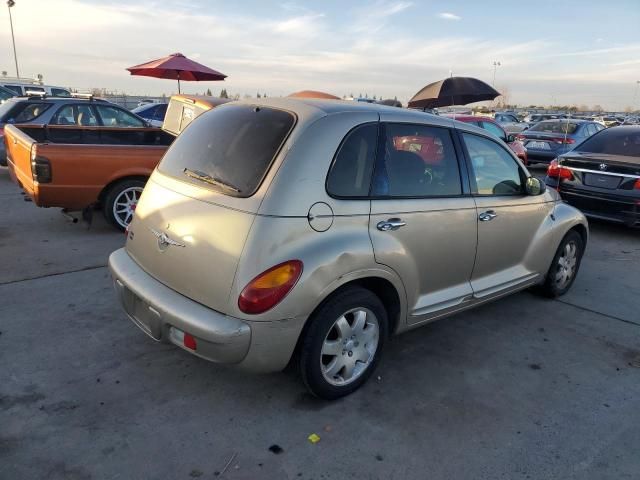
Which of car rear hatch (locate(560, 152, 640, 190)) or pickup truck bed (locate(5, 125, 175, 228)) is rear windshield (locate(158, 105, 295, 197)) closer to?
pickup truck bed (locate(5, 125, 175, 228))

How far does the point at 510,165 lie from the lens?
4141 millimetres

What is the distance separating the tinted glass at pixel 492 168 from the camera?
3.78 m

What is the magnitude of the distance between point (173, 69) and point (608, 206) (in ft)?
31.1

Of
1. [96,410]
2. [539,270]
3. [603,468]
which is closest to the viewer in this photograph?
[603,468]

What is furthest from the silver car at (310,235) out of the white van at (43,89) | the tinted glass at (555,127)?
the white van at (43,89)

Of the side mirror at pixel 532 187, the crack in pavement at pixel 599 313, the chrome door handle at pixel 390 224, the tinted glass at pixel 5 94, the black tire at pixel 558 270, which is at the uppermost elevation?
the tinted glass at pixel 5 94

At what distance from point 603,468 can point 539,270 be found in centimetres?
218

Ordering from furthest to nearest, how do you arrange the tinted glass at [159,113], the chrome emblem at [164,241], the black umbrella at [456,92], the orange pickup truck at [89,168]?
the tinted glass at [159,113]
the black umbrella at [456,92]
the orange pickup truck at [89,168]
the chrome emblem at [164,241]

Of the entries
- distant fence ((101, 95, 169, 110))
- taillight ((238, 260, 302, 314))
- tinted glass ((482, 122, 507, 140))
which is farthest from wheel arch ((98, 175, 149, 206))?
distant fence ((101, 95, 169, 110))

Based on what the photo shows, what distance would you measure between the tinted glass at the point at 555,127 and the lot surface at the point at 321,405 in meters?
11.4

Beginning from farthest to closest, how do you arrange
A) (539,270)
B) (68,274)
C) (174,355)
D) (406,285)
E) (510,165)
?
1. (68,274)
2. (539,270)
3. (510,165)
4. (174,355)
5. (406,285)

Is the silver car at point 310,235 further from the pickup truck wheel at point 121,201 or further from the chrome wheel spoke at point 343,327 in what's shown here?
the pickup truck wheel at point 121,201

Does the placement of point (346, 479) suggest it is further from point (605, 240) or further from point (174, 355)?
point (605, 240)

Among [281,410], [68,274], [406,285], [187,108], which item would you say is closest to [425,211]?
[406,285]
